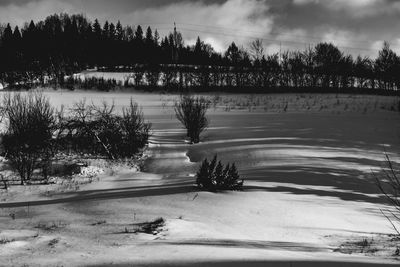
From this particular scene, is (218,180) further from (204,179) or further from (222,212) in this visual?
(222,212)

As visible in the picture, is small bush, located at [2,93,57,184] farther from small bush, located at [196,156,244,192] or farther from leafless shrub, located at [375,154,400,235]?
leafless shrub, located at [375,154,400,235]

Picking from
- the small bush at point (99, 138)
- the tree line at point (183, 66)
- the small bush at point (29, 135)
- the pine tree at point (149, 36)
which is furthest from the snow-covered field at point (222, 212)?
the pine tree at point (149, 36)

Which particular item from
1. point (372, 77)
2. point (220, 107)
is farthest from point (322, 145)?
point (372, 77)

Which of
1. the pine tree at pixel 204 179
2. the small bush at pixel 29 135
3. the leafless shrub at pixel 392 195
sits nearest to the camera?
Result: the leafless shrub at pixel 392 195

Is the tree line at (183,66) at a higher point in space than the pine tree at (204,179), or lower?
higher

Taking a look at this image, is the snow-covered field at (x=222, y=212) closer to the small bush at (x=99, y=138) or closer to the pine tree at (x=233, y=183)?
the pine tree at (x=233, y=183)

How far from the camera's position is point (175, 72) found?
39.5 m

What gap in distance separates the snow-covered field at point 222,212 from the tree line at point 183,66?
2547cm

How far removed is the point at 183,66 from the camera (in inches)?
1790

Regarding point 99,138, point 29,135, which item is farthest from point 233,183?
point 29,135

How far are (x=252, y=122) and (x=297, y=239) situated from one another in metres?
14.5

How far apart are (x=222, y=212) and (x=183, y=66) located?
40136 mm

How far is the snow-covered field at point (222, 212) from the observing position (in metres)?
4.28

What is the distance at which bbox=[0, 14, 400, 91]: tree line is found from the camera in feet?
132
